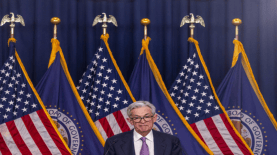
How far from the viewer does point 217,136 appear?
146 inches

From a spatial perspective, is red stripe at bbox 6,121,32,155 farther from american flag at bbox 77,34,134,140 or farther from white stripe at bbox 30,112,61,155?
american flag at bbox 77,34,134,140

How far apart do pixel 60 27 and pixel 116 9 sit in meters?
0.84

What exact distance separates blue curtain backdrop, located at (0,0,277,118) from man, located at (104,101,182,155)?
226 cm

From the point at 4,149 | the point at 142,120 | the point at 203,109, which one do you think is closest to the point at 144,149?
the point at 142,120

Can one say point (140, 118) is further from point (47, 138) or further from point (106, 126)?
point (47, 138)

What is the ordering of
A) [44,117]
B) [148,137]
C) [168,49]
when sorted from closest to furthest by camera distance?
[148,137] → [44,117] → [168,49]

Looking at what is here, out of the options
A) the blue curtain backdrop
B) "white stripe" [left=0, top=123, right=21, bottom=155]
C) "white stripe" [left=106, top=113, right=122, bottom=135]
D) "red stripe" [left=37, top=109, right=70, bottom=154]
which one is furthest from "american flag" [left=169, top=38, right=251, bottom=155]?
"white stripe" [left=0, top=123, right=21, bottom=155]

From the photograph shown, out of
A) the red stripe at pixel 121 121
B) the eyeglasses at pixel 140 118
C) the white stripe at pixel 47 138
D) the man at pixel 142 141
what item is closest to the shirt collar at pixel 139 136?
the man at pixel 142 141

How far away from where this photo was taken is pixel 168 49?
4340 mm

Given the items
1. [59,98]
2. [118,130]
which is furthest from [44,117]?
[118,130]

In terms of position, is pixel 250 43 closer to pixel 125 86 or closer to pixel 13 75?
pixel 125 86

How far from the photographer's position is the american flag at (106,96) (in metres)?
3.72

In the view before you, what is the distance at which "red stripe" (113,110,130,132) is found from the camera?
12.1ft

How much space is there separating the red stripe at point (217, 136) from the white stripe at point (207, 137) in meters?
0.03
